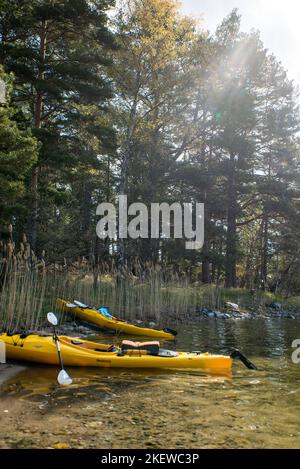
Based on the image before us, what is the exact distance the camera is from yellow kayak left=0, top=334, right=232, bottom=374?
6746 mm

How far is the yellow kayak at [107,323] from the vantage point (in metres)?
9.99

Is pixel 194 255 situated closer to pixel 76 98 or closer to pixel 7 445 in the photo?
pixel 76 98

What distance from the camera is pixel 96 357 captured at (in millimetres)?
6820

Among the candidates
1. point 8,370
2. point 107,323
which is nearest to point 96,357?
point 8,370

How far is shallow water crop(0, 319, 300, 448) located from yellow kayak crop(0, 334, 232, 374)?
0.15 m

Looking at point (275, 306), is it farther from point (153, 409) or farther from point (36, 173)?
point (153, 409)

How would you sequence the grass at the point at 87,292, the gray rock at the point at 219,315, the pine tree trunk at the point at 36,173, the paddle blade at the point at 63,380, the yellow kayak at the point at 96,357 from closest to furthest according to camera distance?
1. the paddle blade at the point at 63,380
2. the yellow kayak at the point at 96,357
3. the grass at the point at 87,292
4. the pine tree trunk at the point at 36,173
5. the gray rock at the point at 219,315

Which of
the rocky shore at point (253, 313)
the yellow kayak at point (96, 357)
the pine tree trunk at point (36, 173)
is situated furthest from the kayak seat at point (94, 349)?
the rocky shore at point (253, 313)

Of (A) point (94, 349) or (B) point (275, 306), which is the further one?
(B) point (275, 306)

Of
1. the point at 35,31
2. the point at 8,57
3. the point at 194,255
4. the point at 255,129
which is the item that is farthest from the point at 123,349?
the point at 255,129

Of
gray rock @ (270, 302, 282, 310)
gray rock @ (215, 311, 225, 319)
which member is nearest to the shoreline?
gray rock @ (215, 311, 225, 319)

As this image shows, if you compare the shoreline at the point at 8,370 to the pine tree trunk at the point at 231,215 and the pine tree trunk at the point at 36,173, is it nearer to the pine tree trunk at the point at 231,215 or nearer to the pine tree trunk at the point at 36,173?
the pine tree trunk at the point at 36,173

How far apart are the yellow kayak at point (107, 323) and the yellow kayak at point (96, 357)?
9.74 feet

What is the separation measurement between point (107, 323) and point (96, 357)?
3.53m
